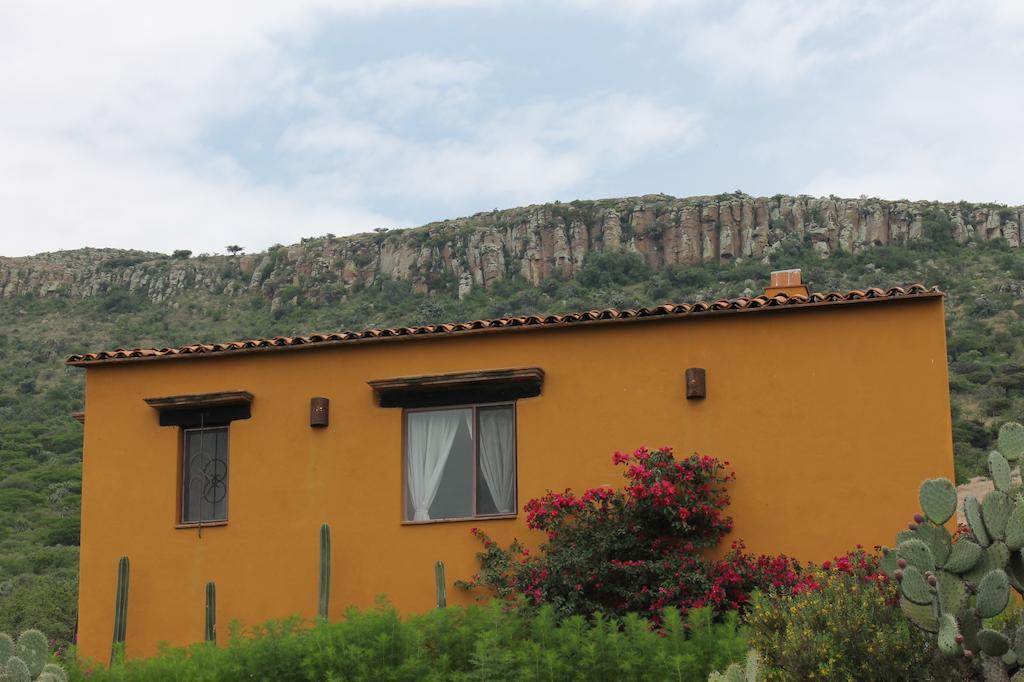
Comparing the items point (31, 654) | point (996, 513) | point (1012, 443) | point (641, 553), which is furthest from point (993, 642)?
point (31, 654)

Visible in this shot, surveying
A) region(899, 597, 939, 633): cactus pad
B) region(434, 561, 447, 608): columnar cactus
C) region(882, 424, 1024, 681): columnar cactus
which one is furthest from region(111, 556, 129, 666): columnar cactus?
region(899, 597, 939, 633): cactus pad

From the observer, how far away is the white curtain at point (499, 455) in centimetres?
1580

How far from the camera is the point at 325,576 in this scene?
1570 centimetres

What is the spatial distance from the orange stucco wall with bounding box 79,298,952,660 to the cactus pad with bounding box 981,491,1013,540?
4090 millimetres

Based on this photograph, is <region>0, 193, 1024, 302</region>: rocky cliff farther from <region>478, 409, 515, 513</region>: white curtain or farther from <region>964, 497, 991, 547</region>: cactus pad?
<region>964, 497, 991, 547</region>: cactus pad

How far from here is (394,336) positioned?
639 inches

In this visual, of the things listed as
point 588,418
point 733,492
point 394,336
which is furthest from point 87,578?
point 733,492

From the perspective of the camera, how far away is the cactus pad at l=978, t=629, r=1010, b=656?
384 inches

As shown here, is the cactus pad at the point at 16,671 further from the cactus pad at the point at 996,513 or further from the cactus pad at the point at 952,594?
the cactus pad at the point at 996,513

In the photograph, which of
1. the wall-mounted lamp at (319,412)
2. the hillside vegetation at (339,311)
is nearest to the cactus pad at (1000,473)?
the wall-mounted lamp at (319,412)

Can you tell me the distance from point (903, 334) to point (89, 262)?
2522 inches

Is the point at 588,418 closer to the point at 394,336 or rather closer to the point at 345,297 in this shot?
the point at 394,336

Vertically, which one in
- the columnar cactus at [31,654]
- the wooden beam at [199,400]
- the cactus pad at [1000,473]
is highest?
the wooden beam at [199,400]

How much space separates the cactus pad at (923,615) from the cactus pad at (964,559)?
0.35 metres
